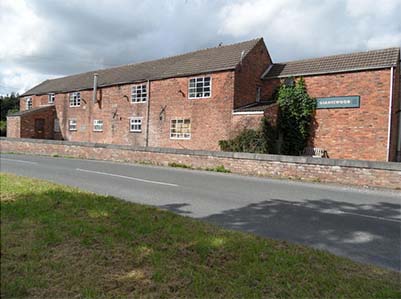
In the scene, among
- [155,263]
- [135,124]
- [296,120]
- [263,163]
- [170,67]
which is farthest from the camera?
[135,124]

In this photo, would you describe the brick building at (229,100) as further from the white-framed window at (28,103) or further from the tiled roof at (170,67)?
the white-framed window at (28,103)

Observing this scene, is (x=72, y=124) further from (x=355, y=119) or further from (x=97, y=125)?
(x=355, y=119)

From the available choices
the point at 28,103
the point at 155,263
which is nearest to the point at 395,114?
the point at 155,263

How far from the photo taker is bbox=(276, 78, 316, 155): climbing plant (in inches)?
803

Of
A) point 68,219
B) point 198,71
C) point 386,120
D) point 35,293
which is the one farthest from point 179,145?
point 35,293

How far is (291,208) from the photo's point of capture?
26.1ft

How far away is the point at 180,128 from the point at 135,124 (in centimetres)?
532

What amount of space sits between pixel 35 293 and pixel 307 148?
Result: 64.2ft

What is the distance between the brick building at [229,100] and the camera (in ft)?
60.7

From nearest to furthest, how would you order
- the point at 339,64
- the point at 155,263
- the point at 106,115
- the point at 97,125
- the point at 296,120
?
the point at 155,263 → the point at 339,64 → the point at 296,120 → the point at 106,115 → the point at 97,125

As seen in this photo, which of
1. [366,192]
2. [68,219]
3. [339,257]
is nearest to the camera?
[339,257]

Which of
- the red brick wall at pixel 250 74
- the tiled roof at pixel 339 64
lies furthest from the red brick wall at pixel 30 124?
the tiled roof at pixel 339 64

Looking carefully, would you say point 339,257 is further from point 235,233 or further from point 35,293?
point 35,293

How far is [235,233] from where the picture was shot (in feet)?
17.5
